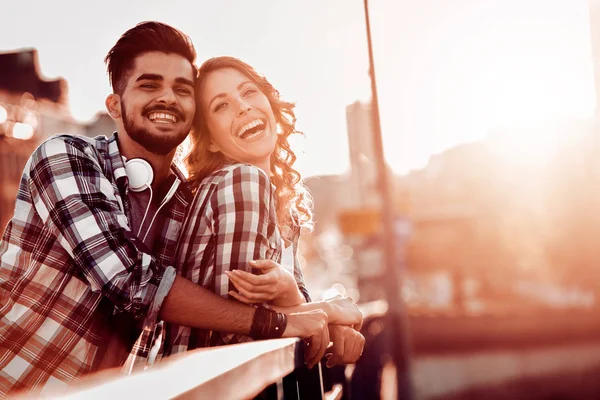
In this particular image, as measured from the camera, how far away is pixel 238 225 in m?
2.64

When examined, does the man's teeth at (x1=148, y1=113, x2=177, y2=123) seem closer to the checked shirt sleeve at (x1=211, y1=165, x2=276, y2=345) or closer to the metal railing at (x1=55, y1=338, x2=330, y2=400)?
the checked shirt sleeve at (x1=211, y1=165, x2=276, y2=345)

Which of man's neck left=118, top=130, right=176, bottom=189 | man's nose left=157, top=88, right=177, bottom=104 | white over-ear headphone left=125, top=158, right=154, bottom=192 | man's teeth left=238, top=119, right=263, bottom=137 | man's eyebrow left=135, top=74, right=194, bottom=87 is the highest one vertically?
man's eyebrow left=135, top=74, right=194, bottom=87

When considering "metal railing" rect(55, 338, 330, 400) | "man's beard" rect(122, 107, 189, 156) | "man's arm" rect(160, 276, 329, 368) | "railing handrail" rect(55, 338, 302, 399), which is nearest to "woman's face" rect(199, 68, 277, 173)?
"man's beard" rect(122, 107, 189, 156)

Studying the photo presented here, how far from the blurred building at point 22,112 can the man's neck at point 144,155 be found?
122 feet

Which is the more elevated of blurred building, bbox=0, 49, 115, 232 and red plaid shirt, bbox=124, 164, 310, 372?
blurred building, bbox=0, 49, 115, 232

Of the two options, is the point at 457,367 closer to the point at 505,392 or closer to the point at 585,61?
the point at 505,392

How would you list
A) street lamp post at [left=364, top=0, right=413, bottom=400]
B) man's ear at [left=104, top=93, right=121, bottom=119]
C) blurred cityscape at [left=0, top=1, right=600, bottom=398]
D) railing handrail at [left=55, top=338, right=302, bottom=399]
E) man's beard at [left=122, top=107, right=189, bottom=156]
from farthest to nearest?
blurred cityscape at [left=0, top=1, right=600, bottom=398]
street lamp post at [left=364, top=0, right=413, bottom=400]
man's ear at [left=104, top=93, right=121, bottom=119]
man's beard at [left=122, top=107, right=189, bottom=156]
railing handrail at [left=55, top=338, right=302, bottom=399]

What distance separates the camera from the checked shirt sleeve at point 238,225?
8.62ft

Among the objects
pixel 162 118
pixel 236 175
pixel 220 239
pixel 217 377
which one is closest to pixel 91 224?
pixel 220 239

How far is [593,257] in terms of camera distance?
33469 millimetres

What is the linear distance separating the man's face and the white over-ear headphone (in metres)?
0.18

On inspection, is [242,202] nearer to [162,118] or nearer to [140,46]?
[162,118]

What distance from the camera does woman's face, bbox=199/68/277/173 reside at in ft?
10.2

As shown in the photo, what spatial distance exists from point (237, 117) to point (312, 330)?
99cm
